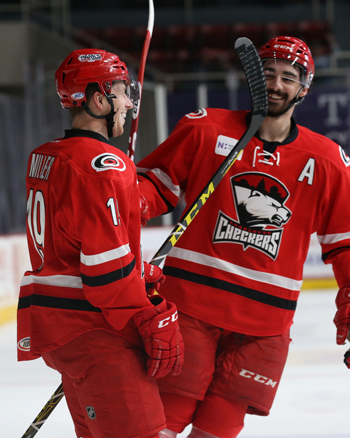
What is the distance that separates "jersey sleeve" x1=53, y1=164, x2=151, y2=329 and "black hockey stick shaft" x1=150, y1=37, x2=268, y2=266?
351mm

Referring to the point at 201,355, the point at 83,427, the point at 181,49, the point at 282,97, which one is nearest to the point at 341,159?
the point at 282,97

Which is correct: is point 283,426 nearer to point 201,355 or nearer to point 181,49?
point 201,355

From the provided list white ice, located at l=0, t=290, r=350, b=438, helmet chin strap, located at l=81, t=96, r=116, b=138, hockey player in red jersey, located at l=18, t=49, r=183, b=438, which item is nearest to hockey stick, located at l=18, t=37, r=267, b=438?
hockey player in red jersey, located at l=18, t=49, r=183, b=438

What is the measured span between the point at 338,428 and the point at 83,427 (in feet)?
4.49

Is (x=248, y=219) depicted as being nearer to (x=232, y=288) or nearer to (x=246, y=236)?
(x=246, y=236)

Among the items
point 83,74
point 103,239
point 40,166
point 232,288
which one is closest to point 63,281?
point 103,239

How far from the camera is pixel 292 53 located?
71.8 inches

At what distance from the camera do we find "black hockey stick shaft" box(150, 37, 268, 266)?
1.70 m

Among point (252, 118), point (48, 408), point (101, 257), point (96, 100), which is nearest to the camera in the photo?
point (101, 257)

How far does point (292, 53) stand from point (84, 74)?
71cm

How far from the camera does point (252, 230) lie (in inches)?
70.2

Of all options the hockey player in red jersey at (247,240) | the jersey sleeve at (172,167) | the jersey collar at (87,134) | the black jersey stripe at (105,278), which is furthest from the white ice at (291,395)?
the jersey collar at (87,134)

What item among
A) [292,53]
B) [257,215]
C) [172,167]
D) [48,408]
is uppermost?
[292,53]

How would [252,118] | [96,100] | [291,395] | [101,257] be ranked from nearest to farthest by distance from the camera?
[101,257] < [96,100] < [252,118] < [291,395]
